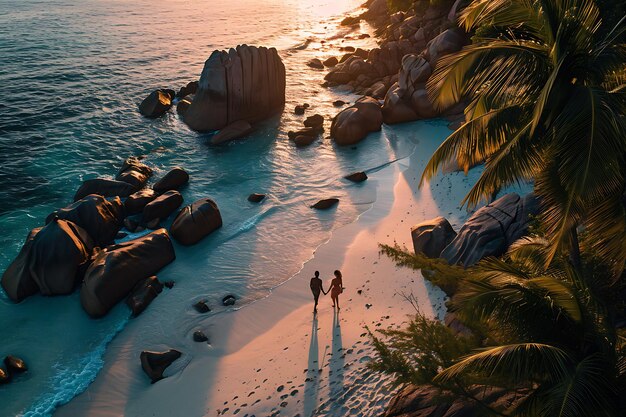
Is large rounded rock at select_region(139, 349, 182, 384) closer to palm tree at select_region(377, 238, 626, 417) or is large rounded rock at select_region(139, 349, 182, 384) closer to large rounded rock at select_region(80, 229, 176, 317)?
large rounded rock at select_region(80, 229, 176, 317)

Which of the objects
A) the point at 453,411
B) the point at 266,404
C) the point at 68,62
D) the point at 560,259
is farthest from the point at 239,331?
the point at 68,62

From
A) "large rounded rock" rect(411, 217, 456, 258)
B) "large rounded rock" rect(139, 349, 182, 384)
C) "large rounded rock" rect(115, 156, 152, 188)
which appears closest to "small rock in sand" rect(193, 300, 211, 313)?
"large rounded rock" rect(139, 349, 182, 384)

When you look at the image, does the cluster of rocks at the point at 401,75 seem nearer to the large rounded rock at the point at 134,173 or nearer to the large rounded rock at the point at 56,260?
the large rounded rock at the point at 134,173

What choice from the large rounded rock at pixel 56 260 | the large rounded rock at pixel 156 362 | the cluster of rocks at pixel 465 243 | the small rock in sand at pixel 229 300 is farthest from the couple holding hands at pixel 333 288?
the large rounded rock at pixel 56 260

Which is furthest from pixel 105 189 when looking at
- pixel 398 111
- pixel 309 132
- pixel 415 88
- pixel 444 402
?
pixel 444 402

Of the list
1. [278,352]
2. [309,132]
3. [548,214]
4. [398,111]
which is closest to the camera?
[548,214]

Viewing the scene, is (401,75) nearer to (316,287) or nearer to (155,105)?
(155,105)
